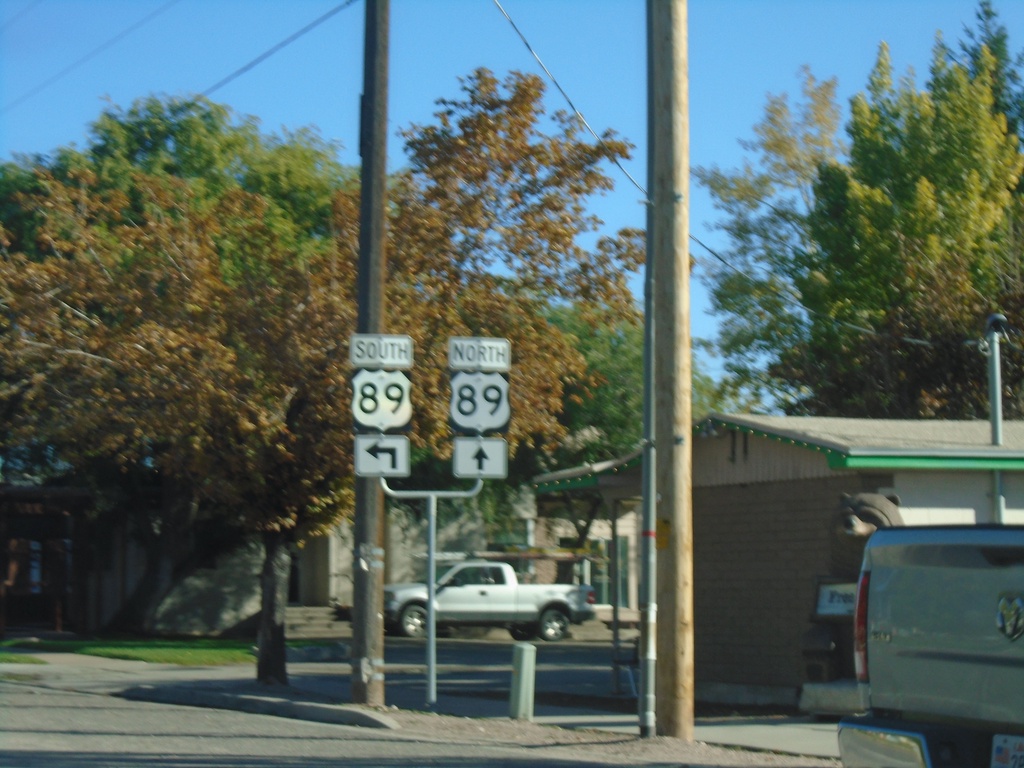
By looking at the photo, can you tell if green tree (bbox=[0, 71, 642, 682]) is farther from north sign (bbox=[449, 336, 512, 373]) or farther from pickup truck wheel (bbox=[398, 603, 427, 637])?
pickup truck wheel (bbox=[398, 603, 427, 637])

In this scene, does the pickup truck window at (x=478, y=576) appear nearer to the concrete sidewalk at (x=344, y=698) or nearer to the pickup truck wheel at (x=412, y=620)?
the pickup truck wheel at (x=412, y=620)

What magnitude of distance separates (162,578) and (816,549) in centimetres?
1890

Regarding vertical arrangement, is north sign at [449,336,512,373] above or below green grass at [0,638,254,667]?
above

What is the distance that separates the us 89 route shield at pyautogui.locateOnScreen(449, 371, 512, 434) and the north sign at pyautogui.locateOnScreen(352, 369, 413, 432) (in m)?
0.70

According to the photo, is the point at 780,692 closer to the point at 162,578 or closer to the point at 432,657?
the point at 432,657

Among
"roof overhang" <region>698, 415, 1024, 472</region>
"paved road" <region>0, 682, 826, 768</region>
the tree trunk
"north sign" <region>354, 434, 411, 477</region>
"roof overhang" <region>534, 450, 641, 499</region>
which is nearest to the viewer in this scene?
"paved road" <region>0, 682, 826, 768</region>

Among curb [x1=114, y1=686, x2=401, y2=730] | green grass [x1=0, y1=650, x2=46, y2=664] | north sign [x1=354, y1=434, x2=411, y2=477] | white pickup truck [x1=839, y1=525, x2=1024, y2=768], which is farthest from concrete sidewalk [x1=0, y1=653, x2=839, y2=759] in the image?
white pickup truck [x1=839, y1=525, x2=1024, y2=768]

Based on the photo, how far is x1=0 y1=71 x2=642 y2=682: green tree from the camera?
1570 centimetres

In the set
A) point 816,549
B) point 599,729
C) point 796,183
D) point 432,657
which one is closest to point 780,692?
point 816,549

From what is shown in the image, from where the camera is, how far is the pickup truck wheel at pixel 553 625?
31.5 metres

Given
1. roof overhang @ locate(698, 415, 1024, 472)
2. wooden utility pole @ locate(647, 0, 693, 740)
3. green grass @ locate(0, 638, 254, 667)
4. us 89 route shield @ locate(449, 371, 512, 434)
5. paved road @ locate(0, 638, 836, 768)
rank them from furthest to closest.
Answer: green grass @ locate(0, 638, 254, 667) → roof overhang @ locate(698, 415, 1024, 472) → us 89 route shield @ locate(449, 371, 512, 434) → wooden utility pole @ locate(647, 0, 693, 740) → paved road @ locate(0, 638, 836, 768)

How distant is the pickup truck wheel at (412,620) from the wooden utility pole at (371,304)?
55.1 feet

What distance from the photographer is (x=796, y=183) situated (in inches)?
1405

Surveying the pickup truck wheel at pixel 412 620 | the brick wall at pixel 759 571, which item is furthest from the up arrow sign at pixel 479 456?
the pickup truck wheel at pixel 412 620
